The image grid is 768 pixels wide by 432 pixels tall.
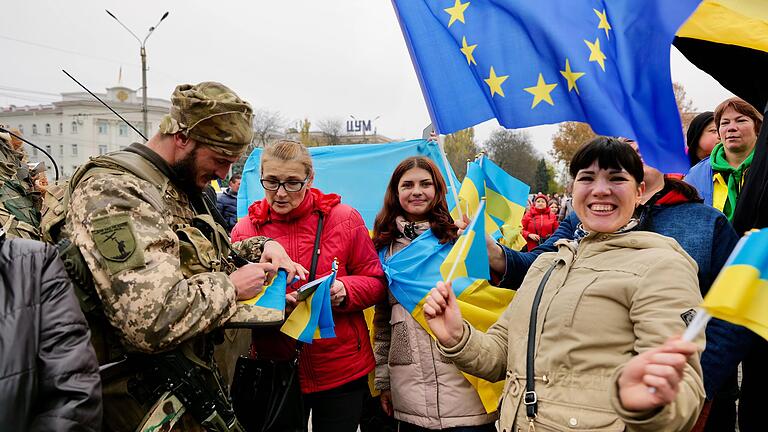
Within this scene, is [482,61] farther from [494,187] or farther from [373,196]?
[373,196]

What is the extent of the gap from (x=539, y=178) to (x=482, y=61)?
151 feet

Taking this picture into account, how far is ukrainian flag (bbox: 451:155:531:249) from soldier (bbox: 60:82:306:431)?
1998 millimetres

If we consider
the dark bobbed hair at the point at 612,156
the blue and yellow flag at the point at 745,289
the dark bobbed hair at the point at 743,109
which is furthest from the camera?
the dark bobbed hair at the point at 743,109

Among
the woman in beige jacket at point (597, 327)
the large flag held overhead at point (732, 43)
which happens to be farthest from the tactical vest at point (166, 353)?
the large flag held overhead at point (732, 43)

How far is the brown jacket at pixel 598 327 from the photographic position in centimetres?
171

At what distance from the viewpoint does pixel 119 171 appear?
2.12 m

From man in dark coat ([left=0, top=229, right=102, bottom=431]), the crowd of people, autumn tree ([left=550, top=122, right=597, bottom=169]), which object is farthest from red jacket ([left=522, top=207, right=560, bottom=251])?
autumn tree ([left=550, top=122, right=597, bottom=169])

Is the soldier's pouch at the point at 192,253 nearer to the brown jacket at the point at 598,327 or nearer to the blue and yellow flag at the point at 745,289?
the brown jacket at the point at 598,327

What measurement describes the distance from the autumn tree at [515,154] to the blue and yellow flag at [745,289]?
3765cm

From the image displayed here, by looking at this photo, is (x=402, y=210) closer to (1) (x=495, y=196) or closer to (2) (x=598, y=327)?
(1) (x=495, y=196)

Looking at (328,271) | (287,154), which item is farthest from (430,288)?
(287,154)

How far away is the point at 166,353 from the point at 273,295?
52 centimetres

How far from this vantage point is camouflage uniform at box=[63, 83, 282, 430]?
75.1 inches

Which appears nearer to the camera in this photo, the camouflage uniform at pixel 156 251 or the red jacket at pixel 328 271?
the camouflage uniform at pixel 156 251
